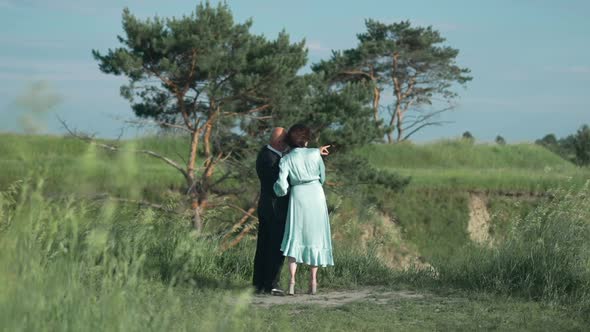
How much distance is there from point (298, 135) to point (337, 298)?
1917mm

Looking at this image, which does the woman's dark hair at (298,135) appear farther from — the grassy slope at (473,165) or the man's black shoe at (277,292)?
the grassy slope at (473,165)

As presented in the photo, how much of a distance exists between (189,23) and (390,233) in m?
12.5

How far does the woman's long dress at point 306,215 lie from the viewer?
32.3ft

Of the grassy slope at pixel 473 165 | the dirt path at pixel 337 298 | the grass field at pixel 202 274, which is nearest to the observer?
the grass field at pixel 202 274

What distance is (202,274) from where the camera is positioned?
1078 centimetres

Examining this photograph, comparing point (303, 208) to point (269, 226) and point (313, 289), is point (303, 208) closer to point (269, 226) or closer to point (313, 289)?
point (269, 226)

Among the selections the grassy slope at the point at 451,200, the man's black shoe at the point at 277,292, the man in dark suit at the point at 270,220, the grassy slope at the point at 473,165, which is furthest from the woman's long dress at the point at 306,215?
the grassy slope at the point at 473,165

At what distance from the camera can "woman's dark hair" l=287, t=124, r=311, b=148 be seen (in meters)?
9.84

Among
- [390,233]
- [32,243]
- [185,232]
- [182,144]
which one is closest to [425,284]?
[390,233]

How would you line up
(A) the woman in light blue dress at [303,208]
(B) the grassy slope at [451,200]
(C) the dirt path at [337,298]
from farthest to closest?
(B) the grassy slope at [451,200]
(A) the woman in light blue dress at [303,208]
(C) the dirt path at [337,298]

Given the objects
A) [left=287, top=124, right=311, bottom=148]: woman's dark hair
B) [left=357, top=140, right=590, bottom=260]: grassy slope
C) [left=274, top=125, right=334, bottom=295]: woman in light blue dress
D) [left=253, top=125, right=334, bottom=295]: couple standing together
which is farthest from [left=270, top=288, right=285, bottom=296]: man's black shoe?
[left=357, top=140, right=590, bottom=260]: grassy slope

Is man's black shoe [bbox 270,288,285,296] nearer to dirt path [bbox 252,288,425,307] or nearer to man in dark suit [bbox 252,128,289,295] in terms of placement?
man in dark suit [bbox 252,128,289,295]

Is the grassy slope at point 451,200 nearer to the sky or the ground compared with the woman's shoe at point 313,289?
nearer to the sky

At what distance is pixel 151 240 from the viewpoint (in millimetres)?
10734
